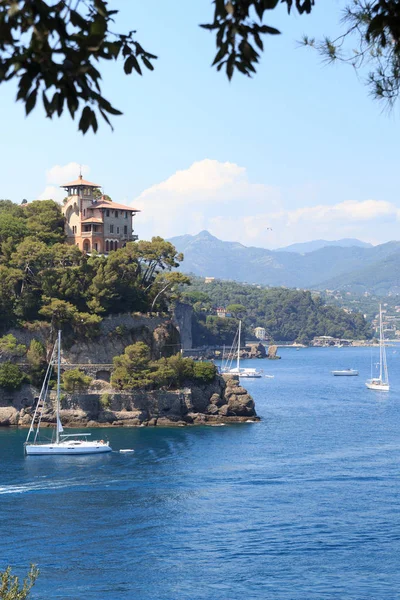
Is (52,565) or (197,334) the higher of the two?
(197,334)

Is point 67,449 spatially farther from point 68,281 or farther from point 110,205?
point 110,205

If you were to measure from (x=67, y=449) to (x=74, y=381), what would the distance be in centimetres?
872

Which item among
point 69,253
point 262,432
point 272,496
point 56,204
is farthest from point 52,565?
point 56,204

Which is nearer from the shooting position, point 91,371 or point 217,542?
point 217,542

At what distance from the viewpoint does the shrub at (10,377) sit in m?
57.7

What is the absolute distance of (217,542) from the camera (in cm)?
3278

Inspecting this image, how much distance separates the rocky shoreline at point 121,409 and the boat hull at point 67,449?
24.5ft

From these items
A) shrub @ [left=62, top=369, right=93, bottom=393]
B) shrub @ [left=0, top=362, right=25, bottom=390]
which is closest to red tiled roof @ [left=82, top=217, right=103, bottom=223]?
shrub @ [left=62, top=369, right=93, bottom=393]

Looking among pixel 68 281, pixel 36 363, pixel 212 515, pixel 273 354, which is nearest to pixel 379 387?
pixel 68 281

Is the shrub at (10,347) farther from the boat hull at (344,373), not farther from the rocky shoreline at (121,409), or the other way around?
the boat hull at (344,373)

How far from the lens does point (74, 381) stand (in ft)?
191

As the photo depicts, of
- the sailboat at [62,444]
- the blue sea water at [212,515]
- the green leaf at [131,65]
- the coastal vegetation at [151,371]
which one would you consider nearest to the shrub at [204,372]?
the coastal vegetation at [151,371]

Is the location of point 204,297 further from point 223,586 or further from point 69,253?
point 223,586

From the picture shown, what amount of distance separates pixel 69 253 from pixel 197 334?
95.7 meters
